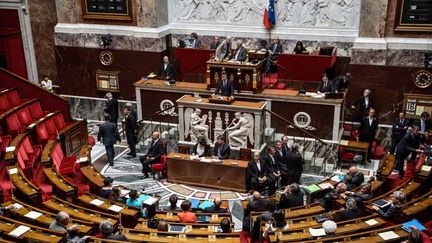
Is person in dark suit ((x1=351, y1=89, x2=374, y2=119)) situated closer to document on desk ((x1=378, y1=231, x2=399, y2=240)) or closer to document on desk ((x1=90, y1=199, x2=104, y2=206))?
document on desk ((x1=378, y1=231, x2=399, y2=240))

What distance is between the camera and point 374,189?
8703mm

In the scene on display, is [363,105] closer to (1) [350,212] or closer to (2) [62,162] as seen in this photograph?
(1) [350,212]

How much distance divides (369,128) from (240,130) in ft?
10.2

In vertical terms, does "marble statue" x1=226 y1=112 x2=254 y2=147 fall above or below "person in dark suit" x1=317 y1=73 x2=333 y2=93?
below

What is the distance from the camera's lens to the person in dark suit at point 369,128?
11.5 metres

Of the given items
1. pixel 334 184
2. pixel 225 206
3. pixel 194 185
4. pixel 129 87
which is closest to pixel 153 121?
pixel 129 87

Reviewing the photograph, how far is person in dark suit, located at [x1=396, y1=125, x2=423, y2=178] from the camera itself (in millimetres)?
10289

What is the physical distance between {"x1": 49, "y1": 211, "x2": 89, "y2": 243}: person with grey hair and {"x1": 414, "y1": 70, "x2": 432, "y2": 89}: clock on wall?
9366mm

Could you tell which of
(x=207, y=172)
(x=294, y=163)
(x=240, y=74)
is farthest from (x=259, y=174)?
(x=240, y=74)

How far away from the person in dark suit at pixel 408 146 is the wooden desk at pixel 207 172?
333cm

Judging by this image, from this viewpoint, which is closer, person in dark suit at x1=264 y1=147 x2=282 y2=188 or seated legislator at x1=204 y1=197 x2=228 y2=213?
seated legislator at x1=204 y1=197 x2=228 y2=213

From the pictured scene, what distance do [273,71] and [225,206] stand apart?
17.8 feet

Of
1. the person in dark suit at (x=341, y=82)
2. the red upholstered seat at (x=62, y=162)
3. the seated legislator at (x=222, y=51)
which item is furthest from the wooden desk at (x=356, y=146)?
the red upholstered seat at (x=62, y=162)

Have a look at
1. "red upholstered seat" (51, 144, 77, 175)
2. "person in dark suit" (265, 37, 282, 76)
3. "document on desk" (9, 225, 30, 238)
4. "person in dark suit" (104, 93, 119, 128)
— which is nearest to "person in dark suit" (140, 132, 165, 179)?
"red upholstered seat" (51, 144, 77, 175)
